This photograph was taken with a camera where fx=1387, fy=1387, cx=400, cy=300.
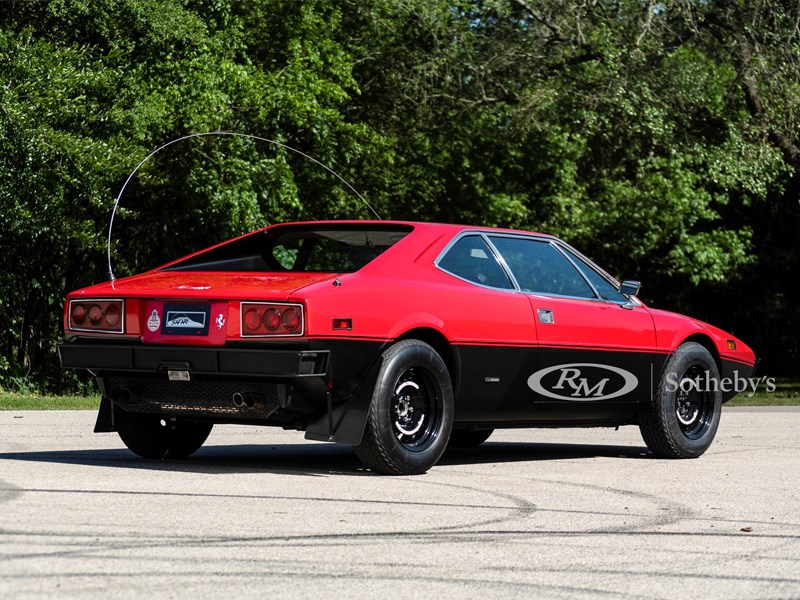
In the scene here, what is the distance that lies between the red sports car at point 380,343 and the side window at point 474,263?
0.01 metres

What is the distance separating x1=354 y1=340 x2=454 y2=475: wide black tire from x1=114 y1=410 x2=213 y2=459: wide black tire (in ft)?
4.35

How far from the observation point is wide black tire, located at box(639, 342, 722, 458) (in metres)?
9.77

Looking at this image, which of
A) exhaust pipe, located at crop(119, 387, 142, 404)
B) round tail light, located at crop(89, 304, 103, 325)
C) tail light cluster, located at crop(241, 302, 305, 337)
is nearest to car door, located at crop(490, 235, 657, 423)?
tail light cluster, located at crop(241, 302, 305, 337)

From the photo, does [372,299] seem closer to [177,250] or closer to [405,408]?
[405,408]

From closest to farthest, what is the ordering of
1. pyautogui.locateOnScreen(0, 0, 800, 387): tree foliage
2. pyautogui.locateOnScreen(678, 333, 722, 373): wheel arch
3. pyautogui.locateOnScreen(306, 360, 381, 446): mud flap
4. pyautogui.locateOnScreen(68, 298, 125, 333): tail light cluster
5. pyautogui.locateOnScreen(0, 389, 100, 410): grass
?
pyautogui.locateOnScreen(306, 360, 381, 446): mud flap < pyautogui.locateOnScreen(68, 298, 125, 333): tail light cluster < pyautogui.locateOnScreen(678, 333, 722, 373): wheel arch < pyautogui.locateOnScreen(0, 389, 100, 410): grass < pyautogui.locateOnScreen(0, 0, 800, 387): tree foliage

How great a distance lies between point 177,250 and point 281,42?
166 inches

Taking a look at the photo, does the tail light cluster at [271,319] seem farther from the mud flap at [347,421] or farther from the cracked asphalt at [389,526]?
the cracked asphalt at [389,526]

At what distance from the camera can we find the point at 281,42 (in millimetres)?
25078

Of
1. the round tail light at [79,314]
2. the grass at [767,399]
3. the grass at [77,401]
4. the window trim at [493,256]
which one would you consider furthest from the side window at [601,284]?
the grass at [767,399]

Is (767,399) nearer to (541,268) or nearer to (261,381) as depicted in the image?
(541,268)

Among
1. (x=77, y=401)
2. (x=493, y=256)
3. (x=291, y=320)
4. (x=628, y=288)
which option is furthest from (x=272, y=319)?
(x=77, y=401)

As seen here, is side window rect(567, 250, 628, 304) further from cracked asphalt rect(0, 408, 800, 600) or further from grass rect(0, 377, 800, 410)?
grass rect(0, 377, 800, 410)

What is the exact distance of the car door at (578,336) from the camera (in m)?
9.02

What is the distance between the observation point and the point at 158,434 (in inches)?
348
